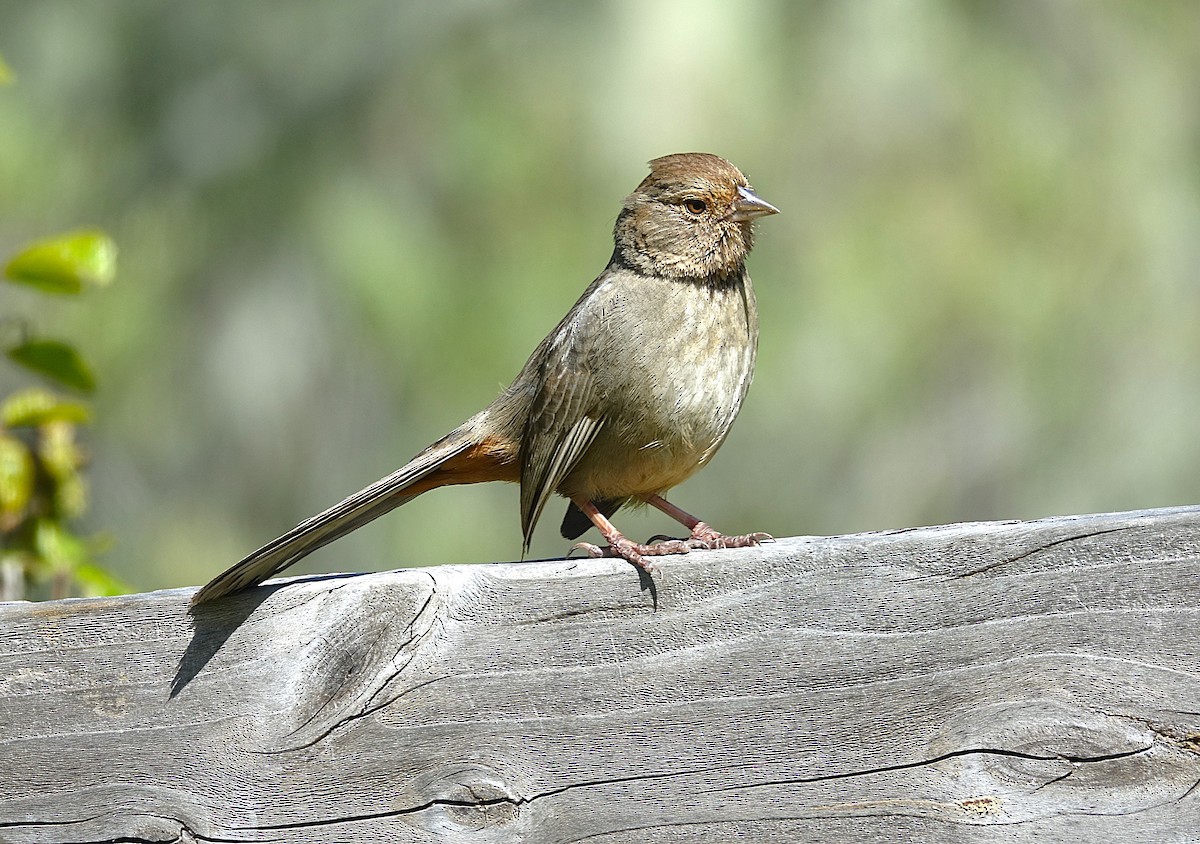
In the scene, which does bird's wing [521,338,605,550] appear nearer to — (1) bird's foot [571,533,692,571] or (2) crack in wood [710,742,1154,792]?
(1) bird's foot [571,533,692,571]

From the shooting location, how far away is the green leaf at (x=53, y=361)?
2680 mm

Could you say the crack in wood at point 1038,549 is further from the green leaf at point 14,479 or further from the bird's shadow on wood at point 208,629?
the green leaf at point 14,479

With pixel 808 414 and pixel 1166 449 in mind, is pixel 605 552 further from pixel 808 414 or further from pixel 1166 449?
pixel 1166 449

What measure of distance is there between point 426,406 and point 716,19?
1960 millimetres

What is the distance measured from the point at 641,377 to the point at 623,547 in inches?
31.9

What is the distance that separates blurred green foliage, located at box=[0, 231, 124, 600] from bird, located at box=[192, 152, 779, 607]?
28.4 inches

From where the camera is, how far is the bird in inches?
131

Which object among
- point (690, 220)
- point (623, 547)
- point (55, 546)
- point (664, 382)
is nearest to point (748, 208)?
point (690, 220)

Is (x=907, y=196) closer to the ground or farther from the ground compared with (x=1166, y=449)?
farther from the ground

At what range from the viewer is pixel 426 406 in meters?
5.51

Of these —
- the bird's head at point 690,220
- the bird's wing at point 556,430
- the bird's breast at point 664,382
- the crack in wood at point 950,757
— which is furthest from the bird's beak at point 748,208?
the crack in wood at point 950,757

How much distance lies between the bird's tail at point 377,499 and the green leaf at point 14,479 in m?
0.62

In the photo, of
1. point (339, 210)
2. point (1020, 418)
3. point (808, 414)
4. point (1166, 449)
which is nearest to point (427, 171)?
point (339, 210)

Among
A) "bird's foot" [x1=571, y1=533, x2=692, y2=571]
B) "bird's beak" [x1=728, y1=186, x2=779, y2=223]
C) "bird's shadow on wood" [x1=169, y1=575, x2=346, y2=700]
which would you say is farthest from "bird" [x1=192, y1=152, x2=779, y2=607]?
"bird's shadow on wood" [x1=169, y1=575, x2=346, y2=700]
